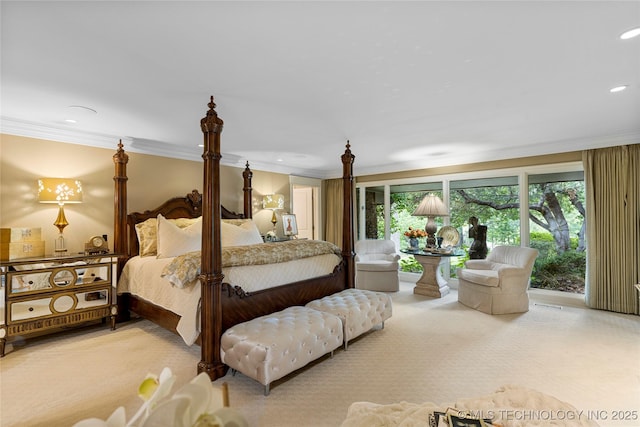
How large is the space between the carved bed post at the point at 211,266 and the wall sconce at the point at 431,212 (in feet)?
→ 11.8

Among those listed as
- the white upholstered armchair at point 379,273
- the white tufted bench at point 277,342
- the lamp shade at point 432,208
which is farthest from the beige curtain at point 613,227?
the white tufted bench at point 277,342

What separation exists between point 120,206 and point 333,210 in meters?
4.37

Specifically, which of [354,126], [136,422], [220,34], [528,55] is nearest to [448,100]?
[528,55]

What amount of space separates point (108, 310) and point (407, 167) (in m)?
5.31

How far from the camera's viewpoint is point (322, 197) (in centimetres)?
716

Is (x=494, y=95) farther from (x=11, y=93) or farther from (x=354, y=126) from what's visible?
(x=11, y=93)

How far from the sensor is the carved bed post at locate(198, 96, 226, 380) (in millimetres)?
2408

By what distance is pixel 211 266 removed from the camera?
241cm

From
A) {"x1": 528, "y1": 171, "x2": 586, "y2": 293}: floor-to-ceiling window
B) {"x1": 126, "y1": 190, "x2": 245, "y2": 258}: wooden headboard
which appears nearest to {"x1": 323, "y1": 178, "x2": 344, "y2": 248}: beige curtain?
{"x1": 126, "y1": 190, "x2": 245, "y2": 258}: wooden headboard

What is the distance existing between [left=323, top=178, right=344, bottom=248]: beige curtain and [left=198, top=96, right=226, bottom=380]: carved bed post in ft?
15.0

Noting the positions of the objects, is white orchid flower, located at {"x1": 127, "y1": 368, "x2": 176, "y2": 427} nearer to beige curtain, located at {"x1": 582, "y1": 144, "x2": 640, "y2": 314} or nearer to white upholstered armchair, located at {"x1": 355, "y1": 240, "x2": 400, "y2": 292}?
white upholstered armchair, located at {"x1": 355, "y1": 240, "x2": 400, "y2": 292}

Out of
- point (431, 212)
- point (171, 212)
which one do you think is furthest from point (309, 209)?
point (171, 212)

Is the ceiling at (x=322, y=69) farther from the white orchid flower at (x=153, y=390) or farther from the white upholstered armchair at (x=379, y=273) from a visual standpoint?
the white upholstered armchair at (x=379, y=273)

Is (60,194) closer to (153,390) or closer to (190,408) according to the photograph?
(153,390)
